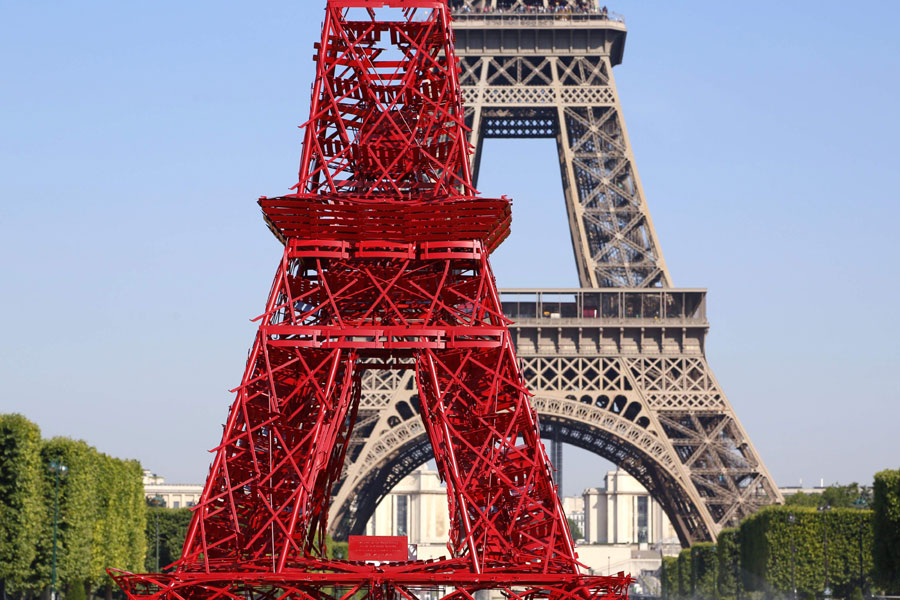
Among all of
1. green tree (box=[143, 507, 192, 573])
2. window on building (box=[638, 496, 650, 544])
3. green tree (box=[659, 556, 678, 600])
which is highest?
window on building (box=[638, 496, 650, 544])

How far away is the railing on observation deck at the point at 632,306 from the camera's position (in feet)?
237

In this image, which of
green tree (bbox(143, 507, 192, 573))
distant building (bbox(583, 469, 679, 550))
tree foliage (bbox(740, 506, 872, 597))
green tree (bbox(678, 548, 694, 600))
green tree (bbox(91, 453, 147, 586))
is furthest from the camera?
distant building (bbox(583, 469, 679, 550))

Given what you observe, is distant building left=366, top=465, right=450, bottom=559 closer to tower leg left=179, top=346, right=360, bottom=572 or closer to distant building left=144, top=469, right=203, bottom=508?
distant building left=144, top=469, right=203, bottom=508

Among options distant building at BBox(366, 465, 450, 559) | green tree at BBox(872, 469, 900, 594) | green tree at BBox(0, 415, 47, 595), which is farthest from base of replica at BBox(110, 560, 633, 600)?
distant building at BBox(366, 465, 450, 559)

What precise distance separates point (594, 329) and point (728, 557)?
11908mm

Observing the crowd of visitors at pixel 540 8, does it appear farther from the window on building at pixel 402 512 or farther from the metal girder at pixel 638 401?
the window on building at pixel 402 512

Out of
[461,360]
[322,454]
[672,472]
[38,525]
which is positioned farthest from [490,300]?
[672,472]

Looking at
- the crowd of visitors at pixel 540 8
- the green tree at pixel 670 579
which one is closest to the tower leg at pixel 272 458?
the crowd of visitors at pixel 540 8

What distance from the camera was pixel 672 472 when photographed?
69.6 metres

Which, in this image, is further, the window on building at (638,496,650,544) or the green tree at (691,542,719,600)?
the window on building at (638,496,650,544)

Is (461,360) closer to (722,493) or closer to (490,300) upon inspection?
(490,300)

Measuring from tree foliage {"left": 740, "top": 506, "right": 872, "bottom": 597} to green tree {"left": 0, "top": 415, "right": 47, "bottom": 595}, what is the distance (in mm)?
30664

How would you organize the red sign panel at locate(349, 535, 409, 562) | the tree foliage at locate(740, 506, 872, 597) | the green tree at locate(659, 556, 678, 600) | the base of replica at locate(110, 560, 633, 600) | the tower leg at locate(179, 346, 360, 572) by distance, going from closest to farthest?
1. the base of replica at locate(110, 560, 633, 600)
2. the tower leg at locate(179, 346, 360, 572)
3. the red sign panel at locate(349, 535, 409, 562)
4. the tree foliage at locate(740, 506, 872, 597)
5. the green tree at locate(659, 556, 678, 600)

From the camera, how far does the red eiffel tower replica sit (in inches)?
1249
